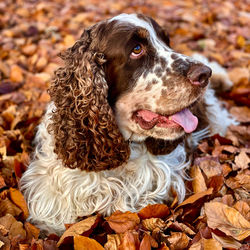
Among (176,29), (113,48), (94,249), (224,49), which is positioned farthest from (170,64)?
(176,29)

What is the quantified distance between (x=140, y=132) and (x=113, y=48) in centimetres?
72

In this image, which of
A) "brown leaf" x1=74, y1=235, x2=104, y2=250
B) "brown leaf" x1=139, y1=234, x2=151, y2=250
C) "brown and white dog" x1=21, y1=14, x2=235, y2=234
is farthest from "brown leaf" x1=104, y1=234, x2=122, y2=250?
"brown and white dog" x1=21, y1=14, x2=235, y2=234

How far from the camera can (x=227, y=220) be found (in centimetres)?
258

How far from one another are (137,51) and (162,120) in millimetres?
592

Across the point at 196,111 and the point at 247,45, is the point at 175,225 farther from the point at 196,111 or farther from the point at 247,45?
the point at 247,45

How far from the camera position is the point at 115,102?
9.63ft

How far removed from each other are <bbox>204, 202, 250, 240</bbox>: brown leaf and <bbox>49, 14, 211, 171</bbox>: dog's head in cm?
65

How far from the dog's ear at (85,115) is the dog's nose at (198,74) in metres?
0.67

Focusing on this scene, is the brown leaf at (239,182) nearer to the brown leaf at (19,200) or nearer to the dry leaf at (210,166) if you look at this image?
the dry leaf at (210,166)

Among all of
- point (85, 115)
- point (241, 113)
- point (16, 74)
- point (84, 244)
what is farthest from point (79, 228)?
point (16, 74)

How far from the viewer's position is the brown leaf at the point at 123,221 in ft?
8.95

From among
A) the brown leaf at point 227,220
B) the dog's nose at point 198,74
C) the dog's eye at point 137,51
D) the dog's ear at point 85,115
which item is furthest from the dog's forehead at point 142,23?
the brown leaf at point 227,220

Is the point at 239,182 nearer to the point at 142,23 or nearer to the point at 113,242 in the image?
the point at 113,242

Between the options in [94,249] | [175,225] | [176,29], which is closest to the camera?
[94,249]
